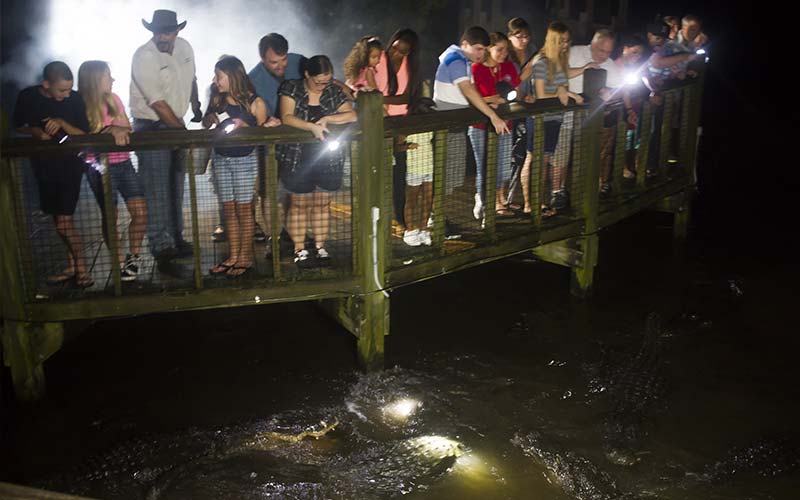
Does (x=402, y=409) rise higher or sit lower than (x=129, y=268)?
lower

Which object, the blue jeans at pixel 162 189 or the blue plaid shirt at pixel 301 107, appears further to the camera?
the blue jeans at pixel 162 189

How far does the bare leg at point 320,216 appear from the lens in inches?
253

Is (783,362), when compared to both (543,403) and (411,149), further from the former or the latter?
(411,149)

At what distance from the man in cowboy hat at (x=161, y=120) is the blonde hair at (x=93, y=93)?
1.86 feet

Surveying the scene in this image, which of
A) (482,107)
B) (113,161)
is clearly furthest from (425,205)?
(113,161)

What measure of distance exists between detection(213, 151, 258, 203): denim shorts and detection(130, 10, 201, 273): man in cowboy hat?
66 centimetres

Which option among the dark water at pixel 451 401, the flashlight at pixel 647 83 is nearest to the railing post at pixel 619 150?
the flashlight at pixel 647 83

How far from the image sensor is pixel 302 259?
635cm

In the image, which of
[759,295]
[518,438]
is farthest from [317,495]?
[759,295]

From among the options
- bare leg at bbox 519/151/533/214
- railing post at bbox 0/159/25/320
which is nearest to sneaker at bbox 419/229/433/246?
bare leg at bbox 519/151/533/214

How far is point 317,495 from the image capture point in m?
4.77

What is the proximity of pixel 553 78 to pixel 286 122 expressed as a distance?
9.90 ft

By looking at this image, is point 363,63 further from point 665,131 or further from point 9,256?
point 665,131

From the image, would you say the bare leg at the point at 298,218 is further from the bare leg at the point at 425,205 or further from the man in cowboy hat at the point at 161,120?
the bare leg at the point at 425,205
